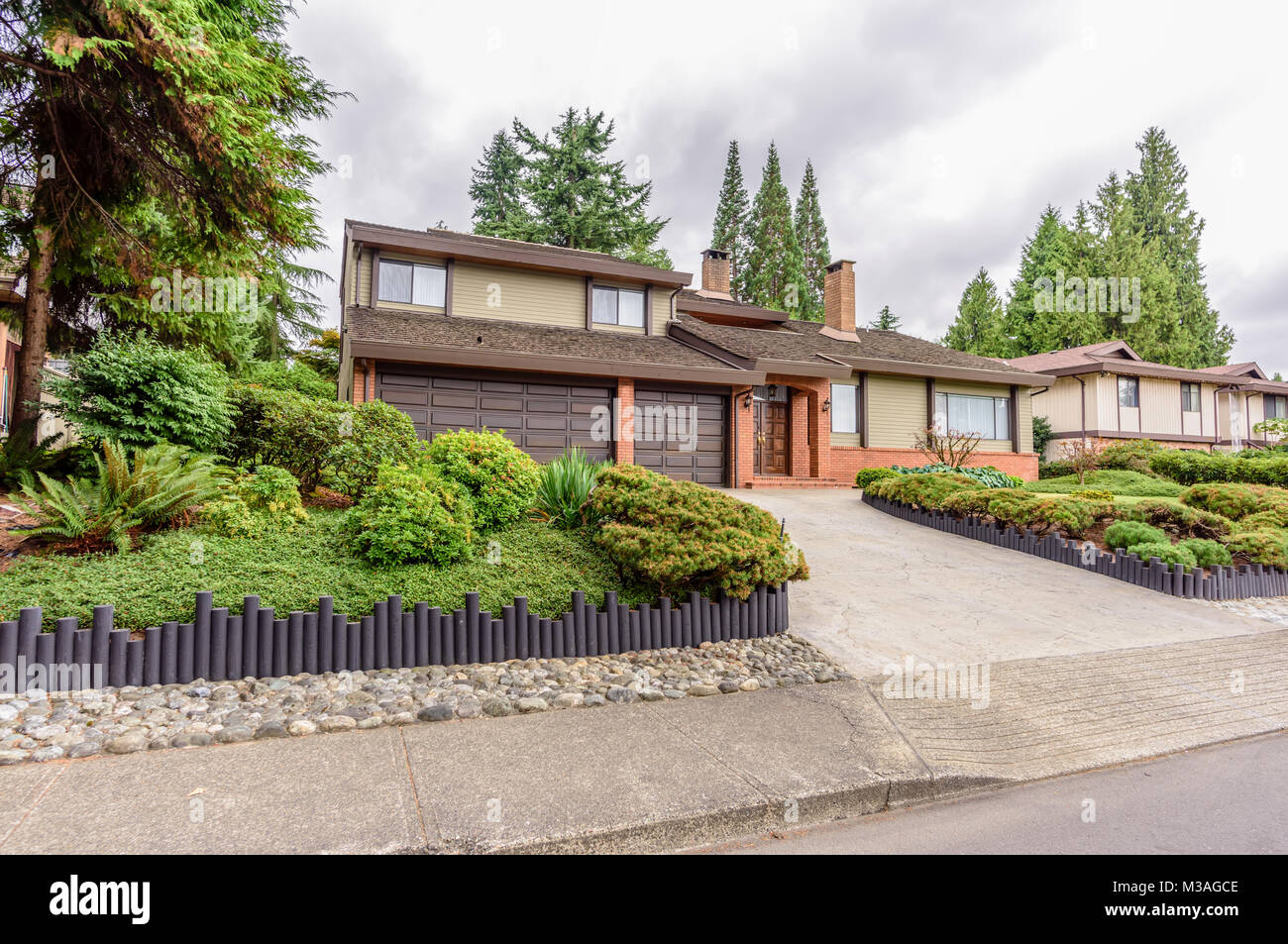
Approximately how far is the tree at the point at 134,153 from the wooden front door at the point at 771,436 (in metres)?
12.2

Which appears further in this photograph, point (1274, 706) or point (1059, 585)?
point (1059, 585)

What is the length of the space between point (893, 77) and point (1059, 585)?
7.72 metres

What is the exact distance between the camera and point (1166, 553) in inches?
347

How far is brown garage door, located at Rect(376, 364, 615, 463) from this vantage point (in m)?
13.2

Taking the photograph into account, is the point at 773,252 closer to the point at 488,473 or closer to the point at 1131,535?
the point at 1131,535

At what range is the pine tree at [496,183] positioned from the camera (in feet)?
121

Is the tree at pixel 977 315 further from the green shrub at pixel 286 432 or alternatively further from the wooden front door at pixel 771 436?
the green shrub at pixel 286 432

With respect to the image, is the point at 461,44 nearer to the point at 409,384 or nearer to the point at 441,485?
the point at 409,384

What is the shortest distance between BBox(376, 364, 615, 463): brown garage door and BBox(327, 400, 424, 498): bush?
14.2 feet

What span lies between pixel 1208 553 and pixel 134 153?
15313 mm

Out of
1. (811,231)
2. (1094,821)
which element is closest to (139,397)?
(1094,821)

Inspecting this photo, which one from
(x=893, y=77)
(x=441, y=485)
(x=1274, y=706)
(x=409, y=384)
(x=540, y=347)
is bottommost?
(x=1274, y=706)

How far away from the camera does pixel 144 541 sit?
18.6 feet
